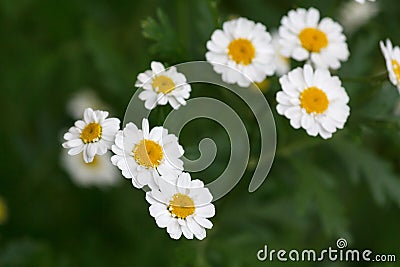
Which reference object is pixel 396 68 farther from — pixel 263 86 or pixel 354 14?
pixel 354 14

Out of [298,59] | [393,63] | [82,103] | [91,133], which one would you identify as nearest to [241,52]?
[298,59]

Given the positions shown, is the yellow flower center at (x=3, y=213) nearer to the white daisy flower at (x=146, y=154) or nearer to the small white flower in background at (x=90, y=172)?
the small white flower in background at (x=90, y=172)

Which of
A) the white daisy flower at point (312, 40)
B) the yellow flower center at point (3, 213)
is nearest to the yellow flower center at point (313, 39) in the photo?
the white daisy flower at point (312, 40)

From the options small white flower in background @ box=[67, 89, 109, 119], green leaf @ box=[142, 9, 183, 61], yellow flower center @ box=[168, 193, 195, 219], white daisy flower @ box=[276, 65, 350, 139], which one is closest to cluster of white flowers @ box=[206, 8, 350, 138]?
white daisy flower @ box=[276, 65, 350, 139]

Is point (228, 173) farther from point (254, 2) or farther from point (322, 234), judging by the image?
point (254, 2)

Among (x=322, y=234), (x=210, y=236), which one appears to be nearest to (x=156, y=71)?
(x=210, y=236)
